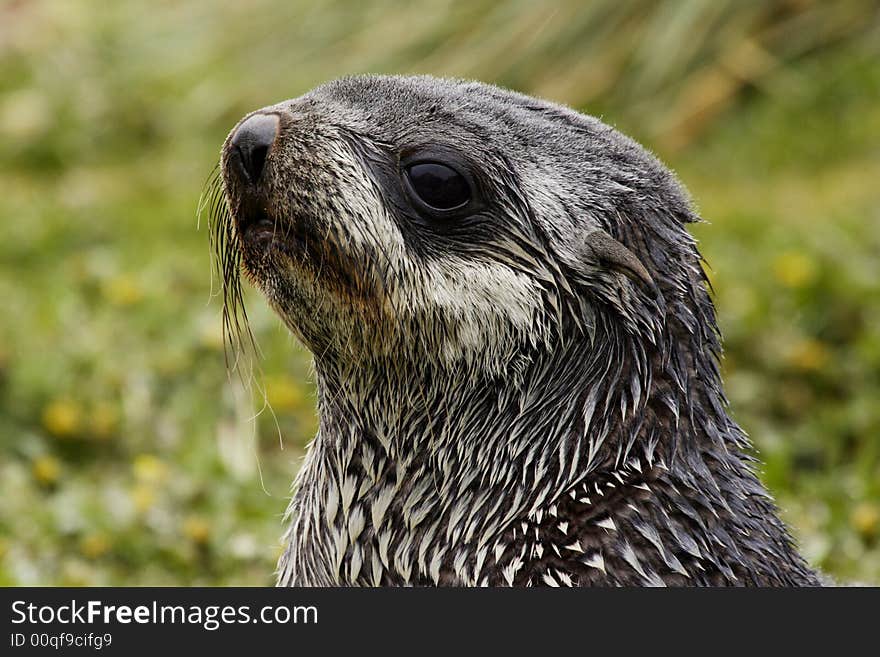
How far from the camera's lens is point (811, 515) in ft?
15.9

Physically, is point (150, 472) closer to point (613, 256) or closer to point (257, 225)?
point (257, 225)

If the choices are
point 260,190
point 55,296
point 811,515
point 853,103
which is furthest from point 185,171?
point 260,190

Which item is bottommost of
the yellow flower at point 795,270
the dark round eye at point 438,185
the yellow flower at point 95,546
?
the dark round eye at point 438,185

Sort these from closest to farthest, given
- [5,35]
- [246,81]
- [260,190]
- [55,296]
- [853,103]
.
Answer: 1. [260,190]
2. [55,296]
3. [853,103]
4. [246,81]
5. [5,35]

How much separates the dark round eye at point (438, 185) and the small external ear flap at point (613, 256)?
324 millimetres

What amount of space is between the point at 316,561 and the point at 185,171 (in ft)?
20.0

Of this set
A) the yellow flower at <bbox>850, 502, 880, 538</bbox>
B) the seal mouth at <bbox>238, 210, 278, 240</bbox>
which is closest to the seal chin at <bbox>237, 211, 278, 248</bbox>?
the seal mouth at <bbox>238, 210, 278, 240</bbox>

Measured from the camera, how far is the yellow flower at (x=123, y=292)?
629 cm

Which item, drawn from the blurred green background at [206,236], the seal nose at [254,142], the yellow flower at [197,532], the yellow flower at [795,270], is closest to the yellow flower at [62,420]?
the blurred green background at [206,236]

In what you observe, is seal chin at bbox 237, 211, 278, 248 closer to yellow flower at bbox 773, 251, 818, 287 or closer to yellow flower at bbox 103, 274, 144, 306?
yellow flower at bbox 103, 274, 144, 306

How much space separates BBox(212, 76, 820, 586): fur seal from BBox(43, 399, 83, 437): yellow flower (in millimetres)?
2368

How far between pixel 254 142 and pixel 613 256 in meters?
0.91

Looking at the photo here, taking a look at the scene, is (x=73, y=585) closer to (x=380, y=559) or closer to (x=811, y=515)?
(x=380, y=559)

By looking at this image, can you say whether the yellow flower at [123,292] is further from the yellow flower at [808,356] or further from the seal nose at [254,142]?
the seal nose at [254,142]
